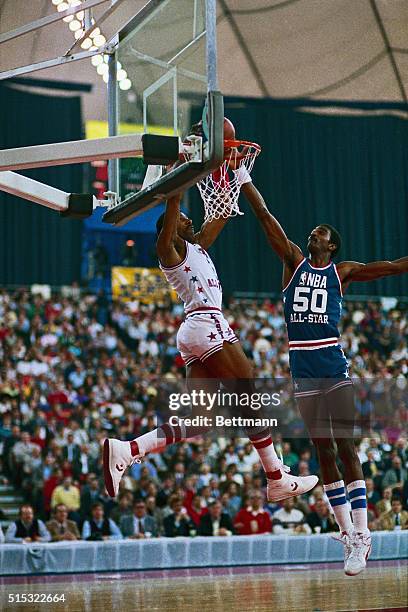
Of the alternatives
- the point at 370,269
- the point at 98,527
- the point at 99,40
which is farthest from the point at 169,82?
the point at 98,527

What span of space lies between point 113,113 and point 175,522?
304 inches

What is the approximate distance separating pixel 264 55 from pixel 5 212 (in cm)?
658

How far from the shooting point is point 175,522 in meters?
13.9

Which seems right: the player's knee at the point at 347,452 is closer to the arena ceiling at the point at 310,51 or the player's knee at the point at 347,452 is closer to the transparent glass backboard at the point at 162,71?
the transparent glass backboard at the point at 162,71

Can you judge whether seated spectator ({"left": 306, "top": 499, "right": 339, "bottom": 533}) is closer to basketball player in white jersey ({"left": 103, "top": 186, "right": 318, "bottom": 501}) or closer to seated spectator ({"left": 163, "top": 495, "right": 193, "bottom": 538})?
seated spectator ({"left": 163, "top": 495, "right": 193, "bottom": 538})

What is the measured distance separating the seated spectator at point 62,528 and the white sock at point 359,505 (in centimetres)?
649

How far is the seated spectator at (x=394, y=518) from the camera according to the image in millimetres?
14484

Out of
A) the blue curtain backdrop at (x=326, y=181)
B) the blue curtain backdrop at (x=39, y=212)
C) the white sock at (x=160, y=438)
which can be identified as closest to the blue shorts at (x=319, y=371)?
the white sock at (x=160, y=438)

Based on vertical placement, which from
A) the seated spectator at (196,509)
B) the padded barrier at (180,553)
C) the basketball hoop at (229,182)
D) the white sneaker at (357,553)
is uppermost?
the basketball hoop at (229,182)

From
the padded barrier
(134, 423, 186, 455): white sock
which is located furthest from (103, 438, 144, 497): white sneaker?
the padded barrier

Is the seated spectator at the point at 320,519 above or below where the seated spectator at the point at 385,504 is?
below

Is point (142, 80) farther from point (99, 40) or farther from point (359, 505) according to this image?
point (359, 505)

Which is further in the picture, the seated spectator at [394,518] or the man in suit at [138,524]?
the seated spectator at [394,518]

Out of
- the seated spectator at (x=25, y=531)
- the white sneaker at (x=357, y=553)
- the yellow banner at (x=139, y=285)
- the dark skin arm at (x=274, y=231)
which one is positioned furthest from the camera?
the yellow banner at (x=139, y=285)
